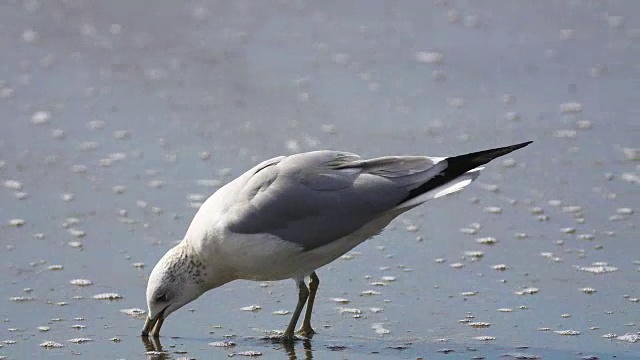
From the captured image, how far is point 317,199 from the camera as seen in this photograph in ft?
18.6

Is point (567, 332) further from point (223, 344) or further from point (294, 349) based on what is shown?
point (223, 344)

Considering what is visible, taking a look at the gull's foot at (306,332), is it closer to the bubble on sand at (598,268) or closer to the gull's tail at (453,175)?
the gull's tail at (453,175)

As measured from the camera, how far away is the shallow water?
5.73 meters

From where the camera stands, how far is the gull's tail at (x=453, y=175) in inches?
219

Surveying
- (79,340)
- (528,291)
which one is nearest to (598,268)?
(528,291)

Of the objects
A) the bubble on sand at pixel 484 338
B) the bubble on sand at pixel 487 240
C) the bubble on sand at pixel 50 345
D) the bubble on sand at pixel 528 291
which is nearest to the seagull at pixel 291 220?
the bubble on sand at pixel 50 345

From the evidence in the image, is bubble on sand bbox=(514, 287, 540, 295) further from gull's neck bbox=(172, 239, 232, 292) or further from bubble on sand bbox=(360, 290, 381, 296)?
gull's neck bbox=(172, 239, 232, 292)

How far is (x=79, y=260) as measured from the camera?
6676 millimetres

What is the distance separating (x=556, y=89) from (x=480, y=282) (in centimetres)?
405

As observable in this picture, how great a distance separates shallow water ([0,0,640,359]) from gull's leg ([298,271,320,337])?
65 mm

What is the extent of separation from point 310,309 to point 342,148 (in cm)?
299

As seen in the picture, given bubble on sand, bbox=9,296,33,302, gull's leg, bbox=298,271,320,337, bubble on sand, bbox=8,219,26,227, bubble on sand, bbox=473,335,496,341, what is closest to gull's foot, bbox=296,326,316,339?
gull's leg, bbox=298,271,320,337

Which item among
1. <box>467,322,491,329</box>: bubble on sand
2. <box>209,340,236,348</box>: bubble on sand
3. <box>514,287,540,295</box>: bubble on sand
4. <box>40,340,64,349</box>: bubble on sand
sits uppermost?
<box>40,340,64,349</box>: bubble on sand

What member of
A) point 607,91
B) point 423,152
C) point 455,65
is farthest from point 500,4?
point 423,152
